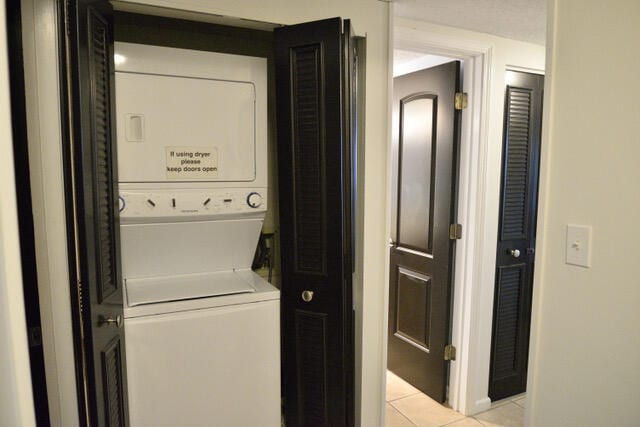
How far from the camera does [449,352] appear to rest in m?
2.46

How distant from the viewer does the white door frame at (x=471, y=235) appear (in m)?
2.22

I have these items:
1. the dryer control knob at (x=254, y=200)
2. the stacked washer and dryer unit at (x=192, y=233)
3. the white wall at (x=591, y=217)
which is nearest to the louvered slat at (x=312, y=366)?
the stacked washer and dryer unit at (x=192, y=233)

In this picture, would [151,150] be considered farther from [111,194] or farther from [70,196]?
[70,196]

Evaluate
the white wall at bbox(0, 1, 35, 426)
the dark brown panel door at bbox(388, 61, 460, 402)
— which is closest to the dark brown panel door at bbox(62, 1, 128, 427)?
the white wall at bbox(0, 1, 35, 426)

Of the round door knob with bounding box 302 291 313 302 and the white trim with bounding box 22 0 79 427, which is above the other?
the white trim with bounding box 22 0 79 427

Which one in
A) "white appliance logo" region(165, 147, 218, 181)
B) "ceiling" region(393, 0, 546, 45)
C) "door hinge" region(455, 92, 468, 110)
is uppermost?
"ceiling" region(393, 0, 546, 45)

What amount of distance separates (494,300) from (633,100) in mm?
1692

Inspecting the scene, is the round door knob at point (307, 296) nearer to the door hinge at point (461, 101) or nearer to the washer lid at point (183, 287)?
the washer lid at point (183, 287)

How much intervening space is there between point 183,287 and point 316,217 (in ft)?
2.00

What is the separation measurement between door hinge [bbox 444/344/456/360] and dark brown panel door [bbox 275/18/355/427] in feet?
3.23

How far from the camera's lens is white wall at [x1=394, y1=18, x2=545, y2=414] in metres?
2.22

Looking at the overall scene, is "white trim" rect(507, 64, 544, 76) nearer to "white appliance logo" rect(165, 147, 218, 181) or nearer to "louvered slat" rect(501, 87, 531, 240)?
"louvered slat" rect(501, 87, 531, 240)

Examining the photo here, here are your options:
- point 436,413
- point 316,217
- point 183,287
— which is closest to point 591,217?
point 316,217

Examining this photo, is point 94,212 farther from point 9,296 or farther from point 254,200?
point 9,296
